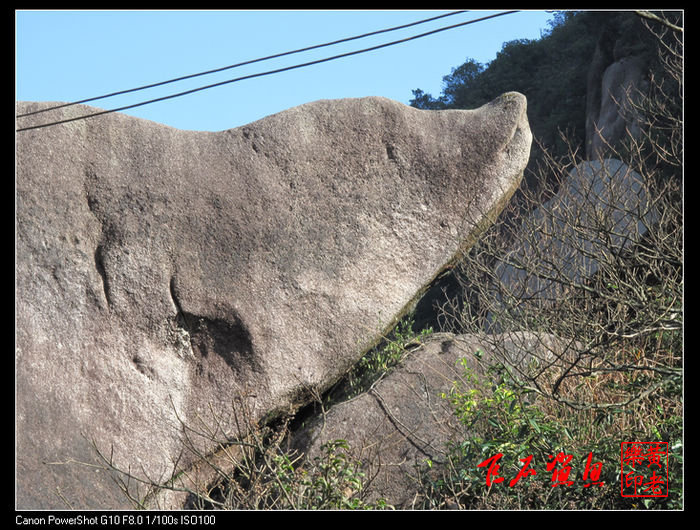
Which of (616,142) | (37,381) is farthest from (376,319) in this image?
(616,142)

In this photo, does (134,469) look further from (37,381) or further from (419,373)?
(419,373)

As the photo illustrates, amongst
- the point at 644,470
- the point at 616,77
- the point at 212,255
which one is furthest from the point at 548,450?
the point at 616,77

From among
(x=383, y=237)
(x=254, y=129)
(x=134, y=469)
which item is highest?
(x=254, y=129)

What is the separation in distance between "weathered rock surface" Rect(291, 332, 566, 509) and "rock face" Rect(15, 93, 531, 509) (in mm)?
443

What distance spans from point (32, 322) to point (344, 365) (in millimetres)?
3039

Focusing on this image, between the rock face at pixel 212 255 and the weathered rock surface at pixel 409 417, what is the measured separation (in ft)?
1.45

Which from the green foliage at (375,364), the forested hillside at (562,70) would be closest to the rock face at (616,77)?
the forested hillside at (562,70)

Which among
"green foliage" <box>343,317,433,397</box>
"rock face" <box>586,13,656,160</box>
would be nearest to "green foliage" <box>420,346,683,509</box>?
"green foliage" <box>343,317,433,397</box>

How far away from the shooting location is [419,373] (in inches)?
284

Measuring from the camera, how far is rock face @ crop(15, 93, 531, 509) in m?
6.72

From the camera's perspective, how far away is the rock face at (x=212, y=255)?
6.72m

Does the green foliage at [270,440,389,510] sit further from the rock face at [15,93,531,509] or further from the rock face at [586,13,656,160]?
the rock face at [586,13,656,160]

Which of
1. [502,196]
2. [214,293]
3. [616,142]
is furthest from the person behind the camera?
[616,142]

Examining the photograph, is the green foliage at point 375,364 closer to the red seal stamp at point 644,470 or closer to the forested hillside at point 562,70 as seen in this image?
the red seal stamp at point 644,470
